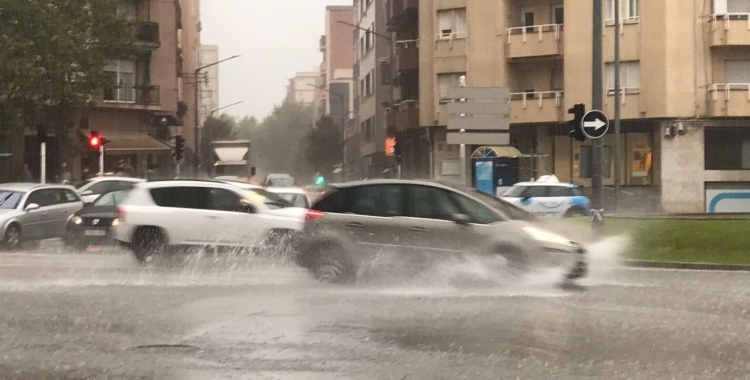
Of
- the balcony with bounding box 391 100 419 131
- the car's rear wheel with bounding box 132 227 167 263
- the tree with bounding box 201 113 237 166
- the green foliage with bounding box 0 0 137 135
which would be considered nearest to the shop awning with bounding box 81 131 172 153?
the balcony with bounding box 391 100 419 131

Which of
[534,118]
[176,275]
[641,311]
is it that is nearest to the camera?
[641,311]

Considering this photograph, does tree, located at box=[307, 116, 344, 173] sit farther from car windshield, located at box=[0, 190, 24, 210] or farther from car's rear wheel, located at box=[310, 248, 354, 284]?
car's rear wheel, located at box=[310, 248, 354, 284]

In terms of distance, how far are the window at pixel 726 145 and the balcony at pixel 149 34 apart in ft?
88.3

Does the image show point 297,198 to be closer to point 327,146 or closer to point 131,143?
point 131,143

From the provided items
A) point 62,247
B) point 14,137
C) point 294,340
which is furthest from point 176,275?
point 14,137

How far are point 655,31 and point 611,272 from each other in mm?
24307

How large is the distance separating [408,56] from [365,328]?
40581mm

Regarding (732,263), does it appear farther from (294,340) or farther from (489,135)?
(294,340)

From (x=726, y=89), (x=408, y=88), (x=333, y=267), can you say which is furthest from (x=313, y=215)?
(x=408, y=88)

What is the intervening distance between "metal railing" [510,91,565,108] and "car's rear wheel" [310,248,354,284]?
28871 millimetres

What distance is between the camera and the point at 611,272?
18266mm

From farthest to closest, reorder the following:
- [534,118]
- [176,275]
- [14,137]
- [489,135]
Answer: [534,118]
[14,137]
[489,135]
[176,275]

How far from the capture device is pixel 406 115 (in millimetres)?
49844

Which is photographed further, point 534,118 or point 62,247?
point 534,118
